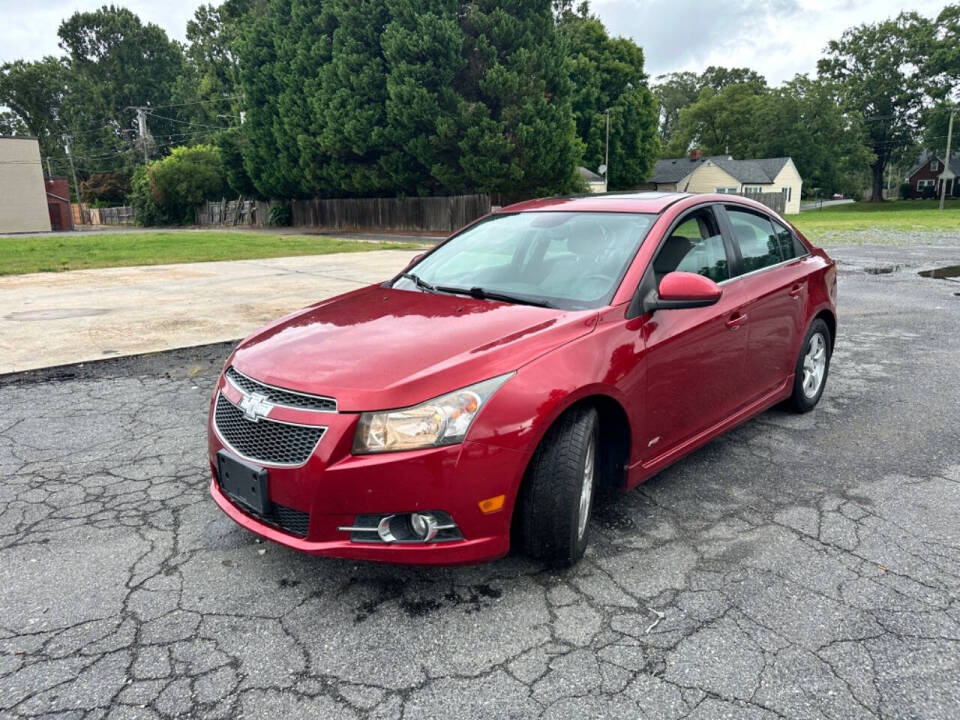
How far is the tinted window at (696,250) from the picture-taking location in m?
3.53

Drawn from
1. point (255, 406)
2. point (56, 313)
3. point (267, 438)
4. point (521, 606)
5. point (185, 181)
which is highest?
point (185, 181)

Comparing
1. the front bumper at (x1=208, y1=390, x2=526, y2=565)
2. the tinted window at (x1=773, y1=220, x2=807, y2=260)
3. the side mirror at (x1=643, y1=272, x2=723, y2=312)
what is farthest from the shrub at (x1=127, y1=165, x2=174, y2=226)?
the front bumper at (x1=208, y1=390, x2=526, y2=565)

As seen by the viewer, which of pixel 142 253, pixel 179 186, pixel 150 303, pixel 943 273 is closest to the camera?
pixel 150 303

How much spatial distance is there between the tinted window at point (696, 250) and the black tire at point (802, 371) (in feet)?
3.73

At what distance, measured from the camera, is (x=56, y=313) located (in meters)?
8.99

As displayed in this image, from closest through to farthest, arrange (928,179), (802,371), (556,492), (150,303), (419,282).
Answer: (556,492) → (419,282) → (802,371) → (150,303) → (928,179)

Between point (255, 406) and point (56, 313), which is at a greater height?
point (255, 406)

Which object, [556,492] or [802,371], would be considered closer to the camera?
[556,492]

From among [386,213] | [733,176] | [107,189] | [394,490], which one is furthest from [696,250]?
[107,189]

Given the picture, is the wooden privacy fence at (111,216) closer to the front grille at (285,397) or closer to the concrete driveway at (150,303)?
the concrete driveway at (150,303)

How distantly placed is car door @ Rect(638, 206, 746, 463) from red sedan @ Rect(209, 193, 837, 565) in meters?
0.01

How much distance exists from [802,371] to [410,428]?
3.35m

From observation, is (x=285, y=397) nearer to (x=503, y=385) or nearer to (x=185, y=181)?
(x=503, y=385)

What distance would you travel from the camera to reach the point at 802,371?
4715 mm
